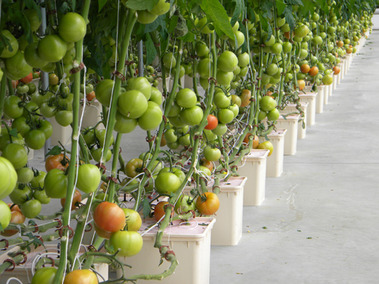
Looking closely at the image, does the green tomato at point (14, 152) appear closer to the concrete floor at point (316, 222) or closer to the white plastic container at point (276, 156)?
the concrete floor at point (316, 222)

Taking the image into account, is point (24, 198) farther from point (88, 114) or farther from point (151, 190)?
point (88, 114)

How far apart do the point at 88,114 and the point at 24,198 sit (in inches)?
152

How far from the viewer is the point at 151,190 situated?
8.09ft

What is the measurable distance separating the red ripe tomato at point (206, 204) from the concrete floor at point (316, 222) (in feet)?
1.06

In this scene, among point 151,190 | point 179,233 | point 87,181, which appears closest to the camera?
point 87,181

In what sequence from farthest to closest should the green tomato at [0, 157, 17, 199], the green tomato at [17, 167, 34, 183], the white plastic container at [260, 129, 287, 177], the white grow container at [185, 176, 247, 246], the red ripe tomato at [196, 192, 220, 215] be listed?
the white plastic container at [260, 129, 287, 177]
the white grow container at [185, 176, 247, 246]
the red ripe tomato at [196, 192, 220, 215]
the green tomato at [17, 167, 34, 183]
the green tomato at [0, 157, 17, 199]

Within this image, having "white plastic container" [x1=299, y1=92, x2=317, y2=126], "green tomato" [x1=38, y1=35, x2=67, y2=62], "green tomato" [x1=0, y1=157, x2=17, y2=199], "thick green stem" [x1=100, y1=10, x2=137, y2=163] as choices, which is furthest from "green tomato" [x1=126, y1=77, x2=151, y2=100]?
"white plastic container" [x1=299, y1=92, x2=317, y2=126]

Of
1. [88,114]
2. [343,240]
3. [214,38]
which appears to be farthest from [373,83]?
[214,38]

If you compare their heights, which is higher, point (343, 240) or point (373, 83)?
point (373, 83)

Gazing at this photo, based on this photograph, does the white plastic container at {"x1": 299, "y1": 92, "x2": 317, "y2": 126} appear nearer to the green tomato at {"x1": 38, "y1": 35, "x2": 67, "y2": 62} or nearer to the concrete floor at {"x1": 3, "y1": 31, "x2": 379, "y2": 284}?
the concrete floor at {"x1": 3, "y1": 31, "x2": 379, "y2": 284}

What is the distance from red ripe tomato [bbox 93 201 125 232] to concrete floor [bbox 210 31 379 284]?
0.97 meters

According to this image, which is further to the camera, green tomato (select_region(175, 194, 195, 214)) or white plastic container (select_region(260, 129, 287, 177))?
white plastic container (select_region(260, 129, 287, 177))

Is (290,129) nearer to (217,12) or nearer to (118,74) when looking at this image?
(118,74)

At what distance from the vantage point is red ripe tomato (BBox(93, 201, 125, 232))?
1.72m
